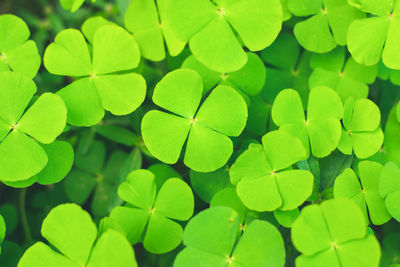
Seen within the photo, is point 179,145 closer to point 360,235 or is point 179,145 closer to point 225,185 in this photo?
point 225,185

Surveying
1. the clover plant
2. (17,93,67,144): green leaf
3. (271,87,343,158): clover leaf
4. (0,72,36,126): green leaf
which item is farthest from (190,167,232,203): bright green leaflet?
(0,72,36,126): green leaf

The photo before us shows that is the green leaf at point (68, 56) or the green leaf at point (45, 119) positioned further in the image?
the green leaf at point (68, 56)

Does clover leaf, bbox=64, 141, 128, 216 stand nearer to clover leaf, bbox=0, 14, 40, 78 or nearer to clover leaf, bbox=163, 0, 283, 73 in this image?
clover leaf, bbox=0, 14, 40, 78

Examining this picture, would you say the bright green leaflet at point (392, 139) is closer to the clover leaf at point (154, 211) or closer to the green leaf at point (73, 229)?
the clover leaf at point (154, 211)

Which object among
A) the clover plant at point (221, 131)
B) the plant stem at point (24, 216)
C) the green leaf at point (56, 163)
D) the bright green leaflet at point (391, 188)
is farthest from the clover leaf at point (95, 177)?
the bright green leaflet at point (391, 188)

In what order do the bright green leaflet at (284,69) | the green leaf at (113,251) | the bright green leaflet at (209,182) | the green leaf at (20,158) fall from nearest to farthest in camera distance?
the green leaf at (113,251) → the green leaf at (20,158) → the bright green leaflet at (209,182) → the bright green leaflet at (284,69)

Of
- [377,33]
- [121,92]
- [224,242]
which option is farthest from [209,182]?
[377,33]

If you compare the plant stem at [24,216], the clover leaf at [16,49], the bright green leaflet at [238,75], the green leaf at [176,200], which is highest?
the clover leaf at [16,49]
